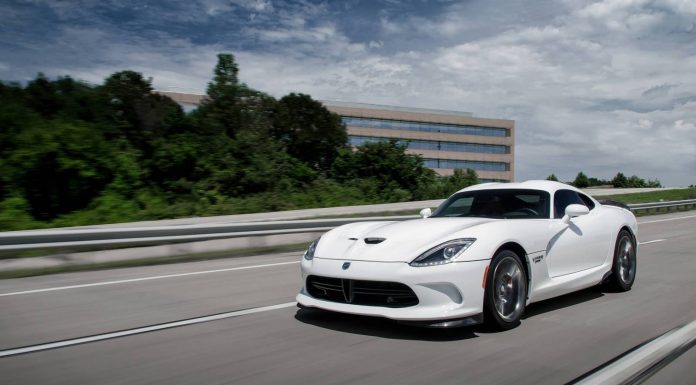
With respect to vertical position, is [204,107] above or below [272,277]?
above

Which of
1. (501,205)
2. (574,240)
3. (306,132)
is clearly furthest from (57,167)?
(306,132)

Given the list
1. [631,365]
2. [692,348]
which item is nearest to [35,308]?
[631,365]

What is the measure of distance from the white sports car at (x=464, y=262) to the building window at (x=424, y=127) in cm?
7926

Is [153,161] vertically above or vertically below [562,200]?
above

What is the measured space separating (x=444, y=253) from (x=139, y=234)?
8.00m

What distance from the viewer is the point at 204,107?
38.0 metres

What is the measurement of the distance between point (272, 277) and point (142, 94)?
99.4 ft

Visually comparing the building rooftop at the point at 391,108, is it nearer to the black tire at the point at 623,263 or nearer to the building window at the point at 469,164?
the building window at the point at 469,164

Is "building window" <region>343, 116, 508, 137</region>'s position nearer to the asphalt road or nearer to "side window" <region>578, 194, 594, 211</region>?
"side window" <region>578, 194, 594, 211</region>

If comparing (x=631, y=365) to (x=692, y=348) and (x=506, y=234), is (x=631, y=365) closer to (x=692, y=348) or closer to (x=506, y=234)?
(x=692, y=348)

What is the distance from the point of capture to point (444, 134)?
94.1 m

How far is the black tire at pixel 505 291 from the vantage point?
4.97 meters

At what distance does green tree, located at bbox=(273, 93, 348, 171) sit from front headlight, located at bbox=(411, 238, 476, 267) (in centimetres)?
4509

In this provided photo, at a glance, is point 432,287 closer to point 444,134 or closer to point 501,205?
point 501,205
